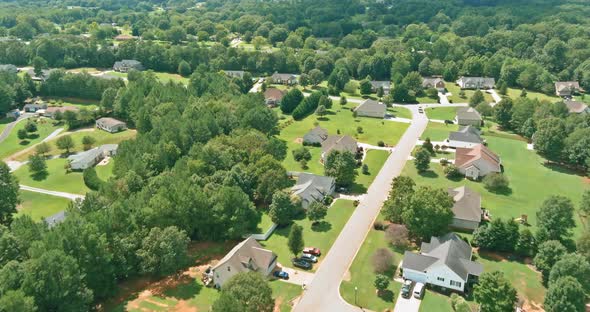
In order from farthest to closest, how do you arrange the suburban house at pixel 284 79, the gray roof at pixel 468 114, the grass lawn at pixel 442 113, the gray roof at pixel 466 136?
the suburban house at pixel 284 79
the grass lawn at pixel 442 113
the gray roof at pixel 468 114
the gray roof at pixel 466 136

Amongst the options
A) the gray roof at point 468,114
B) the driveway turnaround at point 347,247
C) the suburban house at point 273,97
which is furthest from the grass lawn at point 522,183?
the suburban house at point 273,97

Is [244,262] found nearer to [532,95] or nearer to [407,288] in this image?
→ [407,288]

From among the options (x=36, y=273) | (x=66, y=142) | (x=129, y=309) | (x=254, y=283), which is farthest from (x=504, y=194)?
(x=66, y=142)

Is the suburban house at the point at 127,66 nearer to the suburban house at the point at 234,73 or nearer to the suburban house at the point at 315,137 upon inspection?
the suburban house at the point at 234,73

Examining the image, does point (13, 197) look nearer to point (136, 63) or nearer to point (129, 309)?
point (129, 309)

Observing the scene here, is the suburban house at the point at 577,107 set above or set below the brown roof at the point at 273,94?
above

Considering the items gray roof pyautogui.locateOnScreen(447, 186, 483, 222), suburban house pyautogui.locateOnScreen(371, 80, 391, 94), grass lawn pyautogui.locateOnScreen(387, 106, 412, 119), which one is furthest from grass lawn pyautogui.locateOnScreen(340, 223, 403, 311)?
suburban house pyautogui.locateOnScreen(371, 80, 391, 94)
